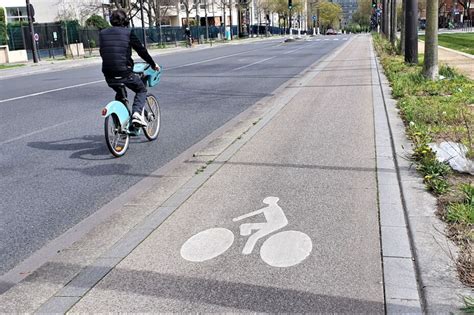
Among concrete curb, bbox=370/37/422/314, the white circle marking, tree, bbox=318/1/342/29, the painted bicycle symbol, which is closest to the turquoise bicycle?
the painted bicycle symbol

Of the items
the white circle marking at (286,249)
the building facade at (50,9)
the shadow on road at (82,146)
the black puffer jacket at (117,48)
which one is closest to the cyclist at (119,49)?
the black puffer jacket at (117,48)

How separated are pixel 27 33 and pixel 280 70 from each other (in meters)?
26.3

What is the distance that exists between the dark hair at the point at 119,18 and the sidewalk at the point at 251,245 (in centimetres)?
209

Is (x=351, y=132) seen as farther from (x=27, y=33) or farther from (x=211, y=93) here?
(x=27, y=33)

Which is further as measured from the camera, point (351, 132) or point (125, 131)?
point (351, 132)

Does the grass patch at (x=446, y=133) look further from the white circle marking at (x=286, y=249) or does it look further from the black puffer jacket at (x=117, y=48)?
the black puffer jacket at (x=117, y=48)

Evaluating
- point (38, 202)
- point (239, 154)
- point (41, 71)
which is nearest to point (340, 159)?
point (239, 154)

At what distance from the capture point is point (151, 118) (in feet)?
28.8

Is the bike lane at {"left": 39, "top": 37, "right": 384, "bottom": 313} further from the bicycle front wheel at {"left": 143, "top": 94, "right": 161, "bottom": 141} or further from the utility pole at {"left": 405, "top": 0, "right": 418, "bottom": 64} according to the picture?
the utility pole at {"left": 405, "top": 0, "right": 418, "bottom": 64}

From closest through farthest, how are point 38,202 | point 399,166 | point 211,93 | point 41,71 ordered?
point 38,202, point 399,166, point 211,93, point 41,71

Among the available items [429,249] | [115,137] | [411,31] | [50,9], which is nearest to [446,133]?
[429,249]

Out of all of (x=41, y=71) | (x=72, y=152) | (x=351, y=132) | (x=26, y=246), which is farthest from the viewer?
(x=41, y=71)

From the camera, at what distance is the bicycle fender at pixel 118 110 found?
24.5 ft

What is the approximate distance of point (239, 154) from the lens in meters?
7.66
